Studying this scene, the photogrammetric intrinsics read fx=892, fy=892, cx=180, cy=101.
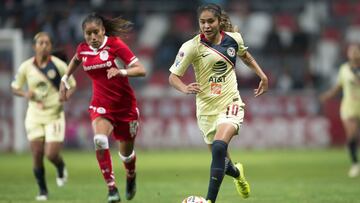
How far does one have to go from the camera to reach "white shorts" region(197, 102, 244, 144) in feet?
36.7

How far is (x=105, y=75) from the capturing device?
1222 cm

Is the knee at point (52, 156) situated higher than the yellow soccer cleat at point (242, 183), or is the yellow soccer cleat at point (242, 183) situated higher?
the yellow soccer cleat at point (242, 183)

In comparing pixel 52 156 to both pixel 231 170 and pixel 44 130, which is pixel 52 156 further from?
pixel 231 170

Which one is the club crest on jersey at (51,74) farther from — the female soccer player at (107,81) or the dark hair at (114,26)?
the dark hair at (114,26)

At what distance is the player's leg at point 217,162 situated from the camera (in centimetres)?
1059

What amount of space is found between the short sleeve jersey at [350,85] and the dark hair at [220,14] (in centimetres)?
814

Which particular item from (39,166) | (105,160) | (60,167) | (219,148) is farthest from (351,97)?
(219,148)

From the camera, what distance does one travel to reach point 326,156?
24609 millimetres

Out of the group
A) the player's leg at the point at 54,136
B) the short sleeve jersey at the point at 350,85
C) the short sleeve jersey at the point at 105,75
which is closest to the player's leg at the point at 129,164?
the short sleeve jersey at the point at 105,75

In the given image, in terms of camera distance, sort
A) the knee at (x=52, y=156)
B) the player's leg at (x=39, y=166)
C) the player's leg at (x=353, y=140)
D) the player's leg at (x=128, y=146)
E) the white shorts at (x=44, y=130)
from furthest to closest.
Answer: the player's leg at (x=353, y=140)
the knee at (x=52, y=156)
the white shorts at (x=44, y=130)
the player's leg at (x=39, y=166)
the player's leg at (x=128, y=146)

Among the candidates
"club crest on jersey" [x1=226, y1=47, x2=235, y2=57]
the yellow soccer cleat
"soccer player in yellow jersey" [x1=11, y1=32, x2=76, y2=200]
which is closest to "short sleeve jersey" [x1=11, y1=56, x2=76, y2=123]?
"soccer player in yellow jersey" [x1=11, y1=32, x2=76, y2=200]

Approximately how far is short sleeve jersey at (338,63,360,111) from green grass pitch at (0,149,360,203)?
1498 mm

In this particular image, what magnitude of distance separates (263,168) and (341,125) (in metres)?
7.99

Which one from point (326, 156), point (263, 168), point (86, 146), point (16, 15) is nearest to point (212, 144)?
point (263, 168)
